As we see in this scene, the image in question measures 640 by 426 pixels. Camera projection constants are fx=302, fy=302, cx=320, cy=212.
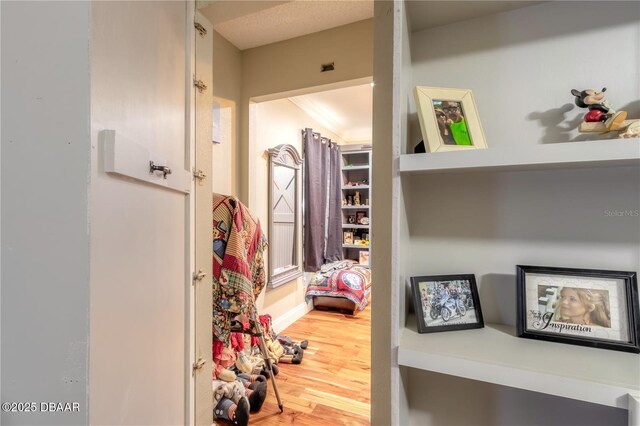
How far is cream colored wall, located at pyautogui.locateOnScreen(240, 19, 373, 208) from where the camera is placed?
215cm

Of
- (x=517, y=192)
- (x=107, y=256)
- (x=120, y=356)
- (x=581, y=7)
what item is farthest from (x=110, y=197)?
(x=581, y=7)

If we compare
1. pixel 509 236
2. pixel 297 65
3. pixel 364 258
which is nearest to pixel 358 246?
pixel 364 258

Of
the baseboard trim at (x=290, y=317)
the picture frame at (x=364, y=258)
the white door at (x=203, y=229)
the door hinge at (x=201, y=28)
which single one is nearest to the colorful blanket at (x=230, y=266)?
the white door at (x=203, y=229)

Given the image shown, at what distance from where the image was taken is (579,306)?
2.36 ft

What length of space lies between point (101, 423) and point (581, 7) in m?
1.71

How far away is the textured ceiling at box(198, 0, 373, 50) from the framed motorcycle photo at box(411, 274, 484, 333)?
1.70m

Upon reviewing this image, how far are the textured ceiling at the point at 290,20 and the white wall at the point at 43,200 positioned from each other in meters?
1.19

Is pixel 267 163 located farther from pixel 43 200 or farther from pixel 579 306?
pixel 579 306

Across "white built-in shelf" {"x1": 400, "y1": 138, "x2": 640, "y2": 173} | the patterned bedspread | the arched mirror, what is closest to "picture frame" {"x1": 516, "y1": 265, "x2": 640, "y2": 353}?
"white built-in shelf" {"x1": 400, "y1": 138, "x2": 640, "y2": 173}

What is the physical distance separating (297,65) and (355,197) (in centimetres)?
284

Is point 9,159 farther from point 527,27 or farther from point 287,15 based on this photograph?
point 287,15

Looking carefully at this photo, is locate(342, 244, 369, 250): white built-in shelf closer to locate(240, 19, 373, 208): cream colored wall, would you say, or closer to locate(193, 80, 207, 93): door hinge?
locate(240, 19, 373, 208): cream colored wall

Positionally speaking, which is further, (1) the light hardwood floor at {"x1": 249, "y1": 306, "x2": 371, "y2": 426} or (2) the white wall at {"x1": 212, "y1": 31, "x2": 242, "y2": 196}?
(2) the white wall at {"x1": 212, "y1": 31, "x2": 242, "y2": 196}

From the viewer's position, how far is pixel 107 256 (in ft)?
2.70
